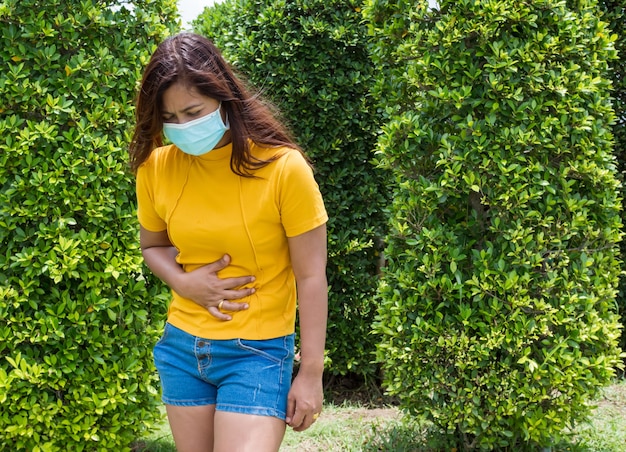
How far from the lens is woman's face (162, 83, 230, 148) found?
2371 mm

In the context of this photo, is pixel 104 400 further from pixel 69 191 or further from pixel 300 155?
pixel 300 155

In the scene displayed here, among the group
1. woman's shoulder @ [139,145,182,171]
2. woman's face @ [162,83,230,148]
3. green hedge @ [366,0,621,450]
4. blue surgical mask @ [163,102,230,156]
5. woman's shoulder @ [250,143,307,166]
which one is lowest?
green hedge @ [366,0,621,450]

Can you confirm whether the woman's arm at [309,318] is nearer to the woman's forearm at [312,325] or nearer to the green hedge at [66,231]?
the woman's forearm at [312,325]

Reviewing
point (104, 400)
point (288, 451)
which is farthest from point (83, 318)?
point (288, 451)

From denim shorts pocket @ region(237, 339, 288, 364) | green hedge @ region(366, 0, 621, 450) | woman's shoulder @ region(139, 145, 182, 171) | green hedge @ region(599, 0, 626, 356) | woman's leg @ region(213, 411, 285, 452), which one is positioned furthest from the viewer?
green hedge @ region(599, 0, 626, 356)

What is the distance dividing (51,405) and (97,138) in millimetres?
1413

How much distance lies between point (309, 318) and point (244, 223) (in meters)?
0.37

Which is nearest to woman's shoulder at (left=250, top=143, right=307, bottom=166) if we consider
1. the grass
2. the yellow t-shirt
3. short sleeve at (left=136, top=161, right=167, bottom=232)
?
the yellow t-shirt

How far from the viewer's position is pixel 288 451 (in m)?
4.80

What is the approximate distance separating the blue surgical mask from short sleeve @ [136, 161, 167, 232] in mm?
270

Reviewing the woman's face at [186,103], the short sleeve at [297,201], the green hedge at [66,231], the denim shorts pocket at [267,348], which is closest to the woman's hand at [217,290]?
the denim shorts pocket at [267,348]

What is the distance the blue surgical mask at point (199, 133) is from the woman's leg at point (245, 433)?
86 cm

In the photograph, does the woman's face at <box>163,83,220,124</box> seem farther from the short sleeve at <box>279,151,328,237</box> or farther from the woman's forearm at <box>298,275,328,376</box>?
the woman's forearm at <box>298,275,328,376</box>

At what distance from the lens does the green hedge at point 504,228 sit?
13.3 ft
